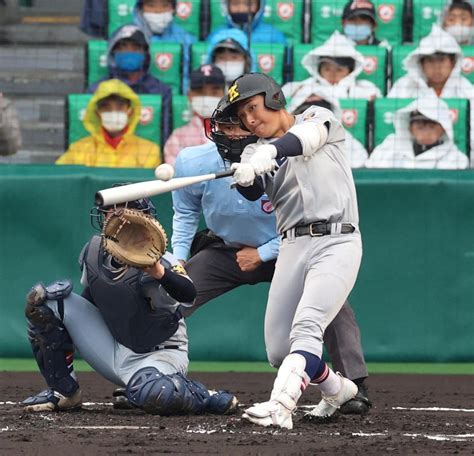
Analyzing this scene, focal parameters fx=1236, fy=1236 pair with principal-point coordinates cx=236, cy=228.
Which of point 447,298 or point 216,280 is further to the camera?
point 447,298

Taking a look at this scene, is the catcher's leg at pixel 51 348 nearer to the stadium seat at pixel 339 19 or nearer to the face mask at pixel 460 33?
the stadium seat at pixel 339 19

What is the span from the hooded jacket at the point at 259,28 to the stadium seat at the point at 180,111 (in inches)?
31.7

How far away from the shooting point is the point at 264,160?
464 centimetres

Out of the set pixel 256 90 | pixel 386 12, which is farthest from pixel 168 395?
pixel 386 12

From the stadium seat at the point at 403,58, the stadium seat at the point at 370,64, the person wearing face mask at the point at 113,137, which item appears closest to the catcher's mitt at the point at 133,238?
the person wearing face mask at the point at 113,137

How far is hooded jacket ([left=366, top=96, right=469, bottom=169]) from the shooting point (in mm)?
8789

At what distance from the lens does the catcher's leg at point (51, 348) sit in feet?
17.4

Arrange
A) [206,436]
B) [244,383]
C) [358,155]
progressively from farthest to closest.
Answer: [358,155] < [244,383] < [206,436]

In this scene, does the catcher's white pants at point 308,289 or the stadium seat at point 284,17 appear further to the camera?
the stadium seat at point 284,17

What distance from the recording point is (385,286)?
27.3ft

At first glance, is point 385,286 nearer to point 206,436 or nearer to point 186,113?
point 186,113

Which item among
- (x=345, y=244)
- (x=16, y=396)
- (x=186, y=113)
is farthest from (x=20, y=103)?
(x=345, y=244)

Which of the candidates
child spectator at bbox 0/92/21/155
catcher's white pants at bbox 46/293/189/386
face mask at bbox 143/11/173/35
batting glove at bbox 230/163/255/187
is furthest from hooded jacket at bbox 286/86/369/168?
batting glove at bbox 230/163/255/187

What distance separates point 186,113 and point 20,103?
4.45 ft
